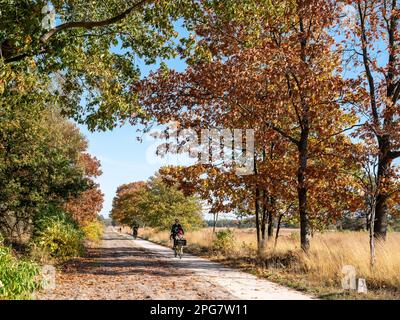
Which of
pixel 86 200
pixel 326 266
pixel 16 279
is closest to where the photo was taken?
pixel 16 279

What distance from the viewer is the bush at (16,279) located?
341 inches

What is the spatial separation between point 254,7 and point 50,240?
41.8 ft

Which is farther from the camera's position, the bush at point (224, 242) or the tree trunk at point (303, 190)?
the bush at point (224, 242)

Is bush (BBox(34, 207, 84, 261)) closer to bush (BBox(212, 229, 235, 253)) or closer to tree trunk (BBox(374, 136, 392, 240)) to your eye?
bush (BBox(212, 229, 235, 253))

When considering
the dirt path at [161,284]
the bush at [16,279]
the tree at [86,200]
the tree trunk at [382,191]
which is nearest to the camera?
the bush at [16,279]

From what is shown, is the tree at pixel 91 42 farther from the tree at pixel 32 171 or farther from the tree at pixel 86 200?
the tree at pixel 86 200

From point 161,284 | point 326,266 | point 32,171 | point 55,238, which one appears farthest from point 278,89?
point 32,171

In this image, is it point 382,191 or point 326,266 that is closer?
point 326,266

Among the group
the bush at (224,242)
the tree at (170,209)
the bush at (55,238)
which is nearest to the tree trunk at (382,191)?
the bush at (224,242)

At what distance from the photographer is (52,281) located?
36.4ft

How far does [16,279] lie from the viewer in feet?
29.9

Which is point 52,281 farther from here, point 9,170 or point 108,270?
point 9,170

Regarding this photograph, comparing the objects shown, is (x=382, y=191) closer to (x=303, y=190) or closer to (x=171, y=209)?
(x=303, y=190)
